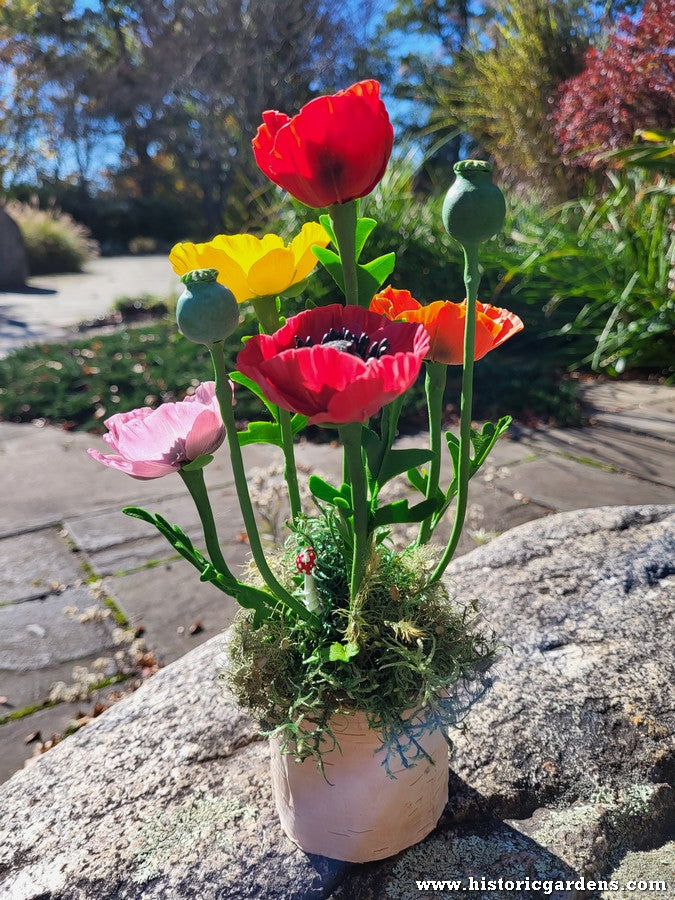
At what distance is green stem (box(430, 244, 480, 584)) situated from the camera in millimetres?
806

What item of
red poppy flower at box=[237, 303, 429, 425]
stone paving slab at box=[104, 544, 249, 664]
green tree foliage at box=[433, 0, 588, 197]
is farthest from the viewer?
green tree foliage at box=[433, 0, 588, 197]

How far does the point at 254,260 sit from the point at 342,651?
0.50 metres

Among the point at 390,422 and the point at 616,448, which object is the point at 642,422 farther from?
the point at 390,422

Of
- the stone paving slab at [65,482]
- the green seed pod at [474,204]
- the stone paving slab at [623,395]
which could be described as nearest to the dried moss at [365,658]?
the green seed pod at [474,204]

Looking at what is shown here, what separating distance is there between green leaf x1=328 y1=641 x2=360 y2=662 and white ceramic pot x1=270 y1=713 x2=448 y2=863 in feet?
0.45

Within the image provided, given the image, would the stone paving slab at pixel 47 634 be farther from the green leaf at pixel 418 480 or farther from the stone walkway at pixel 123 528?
the green leaf at pixel 418 480

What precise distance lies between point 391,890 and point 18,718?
128 centimetres

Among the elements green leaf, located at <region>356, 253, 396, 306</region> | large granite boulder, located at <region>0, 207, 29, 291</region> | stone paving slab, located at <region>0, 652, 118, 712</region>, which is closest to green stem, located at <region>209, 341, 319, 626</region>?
green leaf, located at <region>356, 253, 396, 306</region>

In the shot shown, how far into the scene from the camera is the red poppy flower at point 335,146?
0.75m

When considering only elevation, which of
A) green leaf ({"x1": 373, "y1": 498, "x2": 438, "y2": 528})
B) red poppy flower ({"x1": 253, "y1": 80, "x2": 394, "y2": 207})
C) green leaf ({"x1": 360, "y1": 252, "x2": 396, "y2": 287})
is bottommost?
green leaf ({"x1": 373, "y1": 498, "x2": 438, "y2": 528})

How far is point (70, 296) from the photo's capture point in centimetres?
1038

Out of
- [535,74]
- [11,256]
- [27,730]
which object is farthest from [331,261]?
[11,256]

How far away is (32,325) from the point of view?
800 cm

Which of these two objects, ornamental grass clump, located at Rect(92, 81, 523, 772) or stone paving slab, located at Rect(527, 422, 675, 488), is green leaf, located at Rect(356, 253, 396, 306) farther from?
stone paving slab, located at Rect(527, 422, 675, 488)
